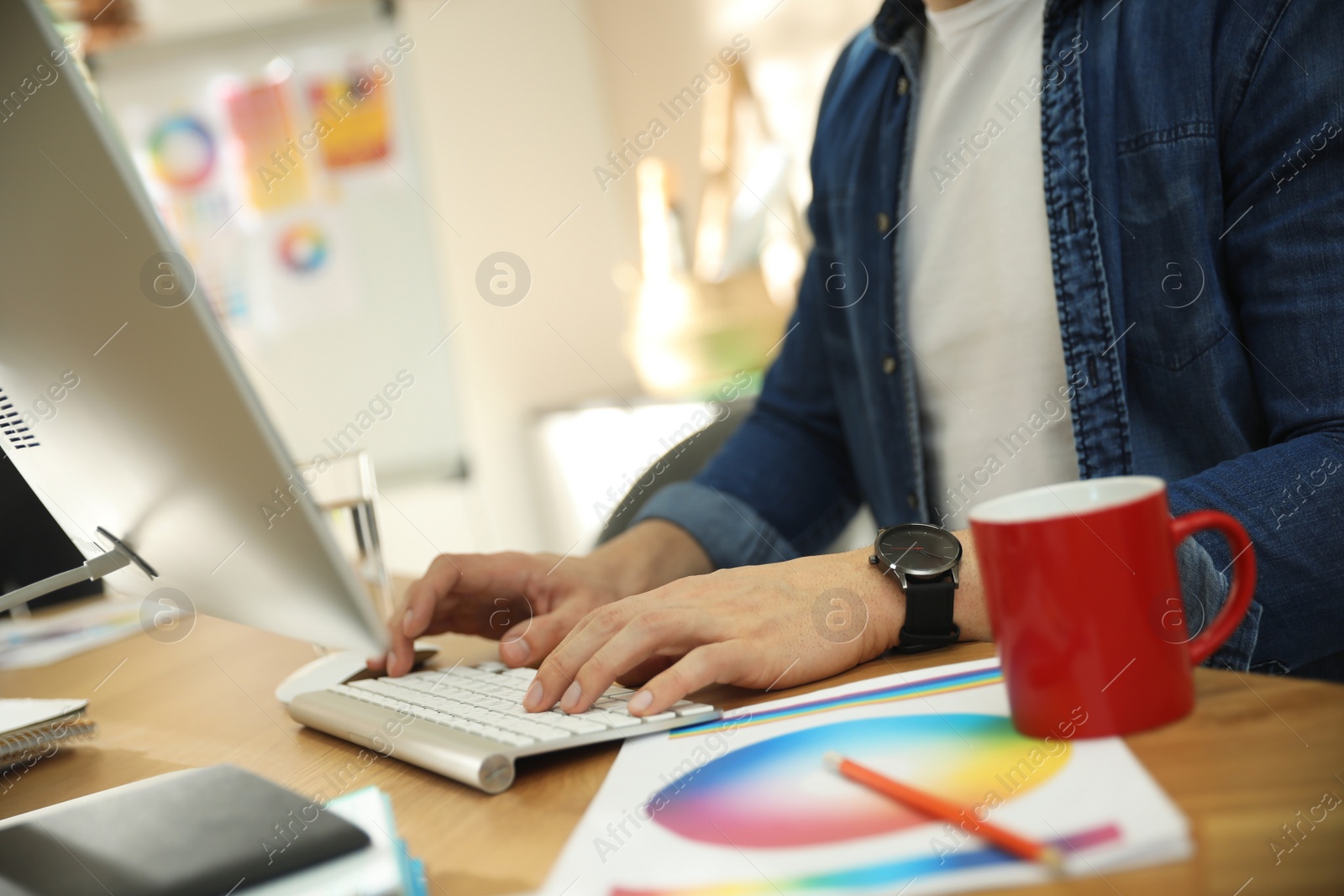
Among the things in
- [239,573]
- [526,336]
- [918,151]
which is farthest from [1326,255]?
[526,336]

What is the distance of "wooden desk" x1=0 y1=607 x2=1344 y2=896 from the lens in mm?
303

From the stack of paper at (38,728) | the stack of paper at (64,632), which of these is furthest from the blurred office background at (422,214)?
the stack of paper at (38,728)

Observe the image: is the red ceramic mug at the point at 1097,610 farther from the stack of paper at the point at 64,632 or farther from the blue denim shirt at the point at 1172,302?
the stack of paper at the point at 64,632

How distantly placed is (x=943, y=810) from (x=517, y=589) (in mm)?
479

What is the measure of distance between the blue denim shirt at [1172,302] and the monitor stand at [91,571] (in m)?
0.44

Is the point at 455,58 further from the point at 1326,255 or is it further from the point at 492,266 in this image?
the point at 1326,255

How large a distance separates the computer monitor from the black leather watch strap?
31cm

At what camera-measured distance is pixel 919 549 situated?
23.0 inches

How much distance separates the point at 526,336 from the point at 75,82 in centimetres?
253

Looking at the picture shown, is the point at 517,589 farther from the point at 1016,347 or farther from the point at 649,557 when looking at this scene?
the point at 1016,347

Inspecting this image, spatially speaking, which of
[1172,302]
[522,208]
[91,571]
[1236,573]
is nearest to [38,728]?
[91,571]

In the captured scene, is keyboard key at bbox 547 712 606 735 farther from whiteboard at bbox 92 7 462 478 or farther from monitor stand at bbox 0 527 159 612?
whiteboard at bbox 92 7 462 478

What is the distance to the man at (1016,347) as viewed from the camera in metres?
0.56

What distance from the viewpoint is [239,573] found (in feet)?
1.48
